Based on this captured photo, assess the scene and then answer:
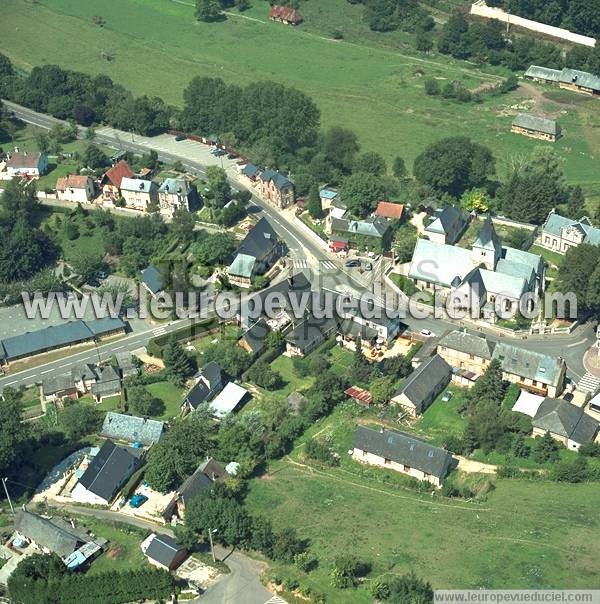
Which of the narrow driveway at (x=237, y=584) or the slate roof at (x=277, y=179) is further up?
the slate roof at (x=277, y=179)

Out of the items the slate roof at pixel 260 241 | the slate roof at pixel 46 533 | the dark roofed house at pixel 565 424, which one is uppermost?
the slate roof at pixel 260 241

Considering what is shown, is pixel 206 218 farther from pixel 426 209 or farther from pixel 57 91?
pixel 57 91

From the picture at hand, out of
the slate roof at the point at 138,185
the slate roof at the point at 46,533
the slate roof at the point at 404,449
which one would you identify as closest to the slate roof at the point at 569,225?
the slate roof at the point at 404,449

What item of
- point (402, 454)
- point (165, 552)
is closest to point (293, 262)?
point (402, 454)

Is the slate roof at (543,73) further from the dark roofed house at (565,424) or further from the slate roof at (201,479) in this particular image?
the slate roof at (201,479)

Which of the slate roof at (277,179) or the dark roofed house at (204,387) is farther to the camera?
the slate roof at (277,179)

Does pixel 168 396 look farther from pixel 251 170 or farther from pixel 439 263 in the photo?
pixel 251 170

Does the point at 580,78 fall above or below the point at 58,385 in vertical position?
above
